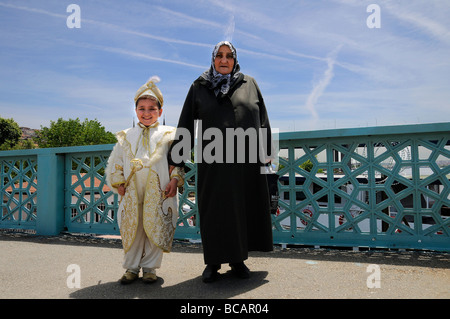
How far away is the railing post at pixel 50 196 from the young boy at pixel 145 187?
2754 mm

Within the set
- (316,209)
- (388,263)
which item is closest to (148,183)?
(316,209)

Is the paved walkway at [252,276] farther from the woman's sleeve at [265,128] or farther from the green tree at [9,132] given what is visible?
the green tree at [9,132]

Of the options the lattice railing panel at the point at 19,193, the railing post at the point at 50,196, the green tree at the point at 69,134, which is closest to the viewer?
the railing post at the point at 50,196

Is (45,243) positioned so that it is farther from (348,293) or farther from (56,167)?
(348,293)

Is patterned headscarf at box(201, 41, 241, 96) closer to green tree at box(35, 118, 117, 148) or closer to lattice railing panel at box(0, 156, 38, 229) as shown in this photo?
lattice railing panel at box(0, 156, 38, 229)

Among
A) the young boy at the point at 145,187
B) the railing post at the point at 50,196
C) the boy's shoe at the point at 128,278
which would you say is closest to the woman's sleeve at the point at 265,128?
the young boy at the point at 145,187

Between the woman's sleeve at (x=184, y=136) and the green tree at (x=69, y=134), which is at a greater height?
the green tree at (x=69, y=134)

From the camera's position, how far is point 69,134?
49.3 meters

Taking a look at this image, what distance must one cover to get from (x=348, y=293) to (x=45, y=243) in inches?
156

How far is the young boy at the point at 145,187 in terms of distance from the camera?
2.73 metres

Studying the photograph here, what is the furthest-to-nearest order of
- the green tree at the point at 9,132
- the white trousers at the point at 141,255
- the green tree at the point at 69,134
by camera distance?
the green tree at the point at 9,132
the green tree at the point at 69,134
the white trousers at the point at 141,255

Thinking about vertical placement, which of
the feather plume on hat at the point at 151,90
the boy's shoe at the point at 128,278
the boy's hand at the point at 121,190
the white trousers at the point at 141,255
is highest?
the feather plume on hat at the point at 151,90

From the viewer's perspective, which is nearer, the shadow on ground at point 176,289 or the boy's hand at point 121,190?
the shadow on ground at point 176,289

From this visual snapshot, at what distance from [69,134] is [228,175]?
170ft
